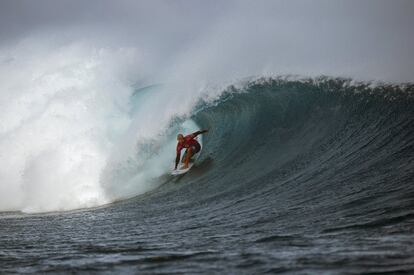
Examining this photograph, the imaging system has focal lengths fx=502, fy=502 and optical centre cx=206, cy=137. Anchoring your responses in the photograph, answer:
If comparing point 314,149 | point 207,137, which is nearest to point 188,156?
point 207,137

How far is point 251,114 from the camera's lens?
13656 millimetres

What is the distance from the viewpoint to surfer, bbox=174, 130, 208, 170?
1260cm

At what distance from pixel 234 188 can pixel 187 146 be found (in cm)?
443

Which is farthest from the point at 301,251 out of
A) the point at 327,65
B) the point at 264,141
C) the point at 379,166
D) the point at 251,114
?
the point at 327,65

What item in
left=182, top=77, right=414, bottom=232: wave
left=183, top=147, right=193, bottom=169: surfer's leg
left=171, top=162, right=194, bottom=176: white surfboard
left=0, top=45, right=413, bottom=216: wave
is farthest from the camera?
left=183, top=147, right=193, bottom=169: surfer's leg

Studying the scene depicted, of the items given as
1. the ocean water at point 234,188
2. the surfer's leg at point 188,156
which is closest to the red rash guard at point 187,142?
the surfer's leg at point 188,156

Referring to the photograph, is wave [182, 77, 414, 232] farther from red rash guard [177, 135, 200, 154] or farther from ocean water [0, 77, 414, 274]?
red rash guard [177, 135, 200, 154]

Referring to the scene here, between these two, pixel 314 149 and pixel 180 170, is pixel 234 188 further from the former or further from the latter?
pixel 180 170

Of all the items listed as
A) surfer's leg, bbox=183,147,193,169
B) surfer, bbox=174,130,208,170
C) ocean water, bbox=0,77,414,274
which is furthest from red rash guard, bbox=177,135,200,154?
ocean water, bbox=0,77,414,274

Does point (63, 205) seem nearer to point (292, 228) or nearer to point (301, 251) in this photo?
point (292, 228)

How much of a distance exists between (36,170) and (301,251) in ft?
35.5

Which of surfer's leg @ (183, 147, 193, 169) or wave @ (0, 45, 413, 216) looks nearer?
wave @ (0, 45, 413, 216)

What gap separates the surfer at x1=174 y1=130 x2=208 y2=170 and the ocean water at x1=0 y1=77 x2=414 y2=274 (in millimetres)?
279

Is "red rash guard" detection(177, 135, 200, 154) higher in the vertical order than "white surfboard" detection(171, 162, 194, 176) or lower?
higher
